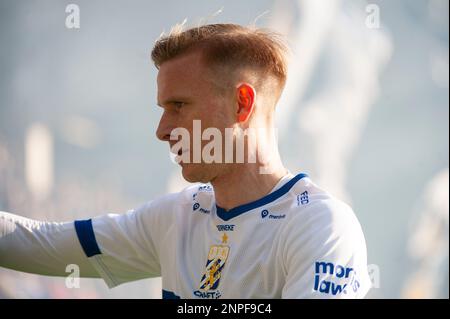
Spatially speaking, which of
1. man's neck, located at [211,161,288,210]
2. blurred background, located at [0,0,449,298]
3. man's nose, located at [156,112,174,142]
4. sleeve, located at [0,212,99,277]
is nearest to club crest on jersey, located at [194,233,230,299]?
man's neck, located at [211,161,288,210]

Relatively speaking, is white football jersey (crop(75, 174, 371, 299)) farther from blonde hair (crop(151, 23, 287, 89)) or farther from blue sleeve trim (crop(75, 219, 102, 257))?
blonde hair (crop(151, 23, 287, 89))

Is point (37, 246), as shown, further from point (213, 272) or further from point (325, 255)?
point (325, 255)

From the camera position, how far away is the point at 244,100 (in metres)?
2.03

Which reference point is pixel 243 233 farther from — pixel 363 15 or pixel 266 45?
pixel 363 15

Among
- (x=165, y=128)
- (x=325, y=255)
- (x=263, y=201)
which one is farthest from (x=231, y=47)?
(x=325, y=255)

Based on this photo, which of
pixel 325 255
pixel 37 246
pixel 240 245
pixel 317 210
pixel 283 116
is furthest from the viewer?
pixel 283 116

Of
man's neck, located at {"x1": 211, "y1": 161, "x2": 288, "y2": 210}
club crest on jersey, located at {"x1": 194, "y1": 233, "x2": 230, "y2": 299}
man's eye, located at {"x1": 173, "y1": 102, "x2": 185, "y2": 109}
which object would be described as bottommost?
club crest on jersey, located at {"x1": 194, "y1": 233, "x2": 230, "y2": 299}

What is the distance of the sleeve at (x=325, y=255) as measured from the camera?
1665mm

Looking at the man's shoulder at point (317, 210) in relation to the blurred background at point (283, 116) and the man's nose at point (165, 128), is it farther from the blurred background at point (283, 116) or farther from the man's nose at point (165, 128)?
the blurred background at point (283, 116)

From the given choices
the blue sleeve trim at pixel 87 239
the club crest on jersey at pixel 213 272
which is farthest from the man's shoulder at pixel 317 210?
the blue sleeve trim at pixel 87 239

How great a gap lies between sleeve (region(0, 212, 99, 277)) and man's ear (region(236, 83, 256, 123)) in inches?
27.5

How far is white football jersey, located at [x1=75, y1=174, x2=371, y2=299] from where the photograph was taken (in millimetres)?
1710

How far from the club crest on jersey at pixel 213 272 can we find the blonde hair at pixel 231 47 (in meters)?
0.54

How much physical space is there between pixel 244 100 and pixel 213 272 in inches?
20.8
